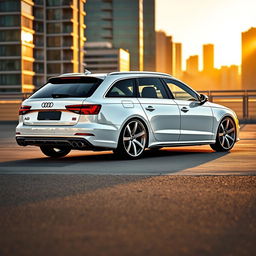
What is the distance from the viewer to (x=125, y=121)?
11.1 meters

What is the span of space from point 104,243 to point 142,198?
6.82ft

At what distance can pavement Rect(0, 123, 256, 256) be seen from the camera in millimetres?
4918

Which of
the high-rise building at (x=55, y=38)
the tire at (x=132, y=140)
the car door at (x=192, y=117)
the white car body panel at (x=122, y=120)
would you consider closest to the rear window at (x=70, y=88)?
the white car body panel at (x=122, y=120)

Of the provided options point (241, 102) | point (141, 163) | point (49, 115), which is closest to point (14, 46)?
point (241, 102)

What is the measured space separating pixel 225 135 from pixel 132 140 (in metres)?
2.66

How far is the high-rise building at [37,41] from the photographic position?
107375 millimetres

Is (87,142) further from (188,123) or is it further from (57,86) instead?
(188,123)

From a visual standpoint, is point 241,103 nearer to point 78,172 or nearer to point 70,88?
point 70,88

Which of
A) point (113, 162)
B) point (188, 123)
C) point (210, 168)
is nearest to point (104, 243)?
point (210, 168)

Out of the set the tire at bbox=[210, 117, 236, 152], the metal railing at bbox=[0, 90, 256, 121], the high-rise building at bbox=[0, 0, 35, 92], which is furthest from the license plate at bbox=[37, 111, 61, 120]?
the high-rise building at bbox=[0, 0, 35, 92]

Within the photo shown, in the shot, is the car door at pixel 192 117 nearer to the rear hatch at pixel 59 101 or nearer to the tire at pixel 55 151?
the rear hatch at pixel 59 101

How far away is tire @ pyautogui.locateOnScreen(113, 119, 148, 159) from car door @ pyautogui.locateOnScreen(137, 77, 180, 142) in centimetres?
27

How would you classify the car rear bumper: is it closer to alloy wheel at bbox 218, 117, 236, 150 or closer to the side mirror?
the side mirror

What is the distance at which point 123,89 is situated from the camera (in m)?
11.6
